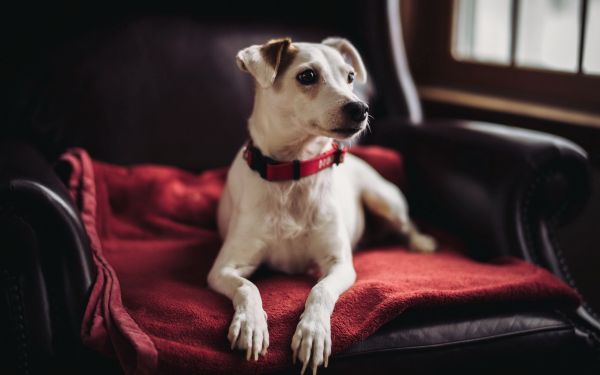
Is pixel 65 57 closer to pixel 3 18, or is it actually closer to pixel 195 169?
pixel 3 18

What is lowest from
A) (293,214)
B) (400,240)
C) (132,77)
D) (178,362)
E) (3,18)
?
(400,240)

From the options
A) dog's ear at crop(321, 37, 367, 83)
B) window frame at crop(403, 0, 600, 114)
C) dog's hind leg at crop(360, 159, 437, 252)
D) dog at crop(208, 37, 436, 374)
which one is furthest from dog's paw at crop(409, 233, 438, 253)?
window frame at crop(403, 0, 600, 114)

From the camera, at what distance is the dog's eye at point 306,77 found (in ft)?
4.90

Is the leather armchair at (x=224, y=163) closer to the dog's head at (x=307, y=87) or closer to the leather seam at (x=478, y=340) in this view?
the leather seam at (x=478, y=340)

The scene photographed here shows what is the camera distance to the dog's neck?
1.53 metres

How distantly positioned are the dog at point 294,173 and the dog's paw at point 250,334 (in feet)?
0.24

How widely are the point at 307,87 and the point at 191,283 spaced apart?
590 mm

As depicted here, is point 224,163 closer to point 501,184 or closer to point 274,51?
point 274,51

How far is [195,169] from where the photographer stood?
7.32 ft

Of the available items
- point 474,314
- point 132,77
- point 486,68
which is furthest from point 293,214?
point 486,68

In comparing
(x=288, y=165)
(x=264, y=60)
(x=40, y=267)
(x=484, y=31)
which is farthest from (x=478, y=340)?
(x=484, y=31)

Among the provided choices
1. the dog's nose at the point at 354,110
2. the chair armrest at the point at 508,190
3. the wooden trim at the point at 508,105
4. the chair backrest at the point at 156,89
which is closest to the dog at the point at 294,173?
the dog's nose at the point at 354,110

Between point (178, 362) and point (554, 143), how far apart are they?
1200 mm

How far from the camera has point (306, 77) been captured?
1.49 m
